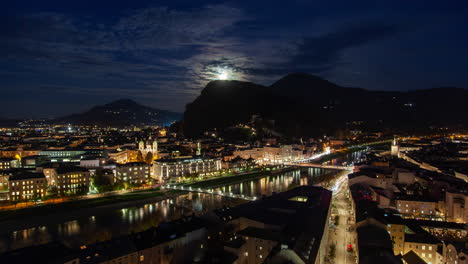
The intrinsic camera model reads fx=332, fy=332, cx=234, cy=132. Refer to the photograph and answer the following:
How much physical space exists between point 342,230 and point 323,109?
52316 millimetres

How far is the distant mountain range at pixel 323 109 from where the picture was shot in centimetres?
4009

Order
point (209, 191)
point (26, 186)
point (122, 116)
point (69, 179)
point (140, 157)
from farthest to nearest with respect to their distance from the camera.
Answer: point (122, 116)
point (140, 157)
point (209, 191)
point (69, 179)
point (26, 186)

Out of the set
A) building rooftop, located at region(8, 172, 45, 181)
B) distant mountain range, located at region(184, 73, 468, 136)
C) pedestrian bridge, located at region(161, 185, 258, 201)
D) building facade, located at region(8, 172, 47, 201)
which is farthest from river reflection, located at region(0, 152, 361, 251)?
distant mountain range, located at region(184, 73, 468, 136)

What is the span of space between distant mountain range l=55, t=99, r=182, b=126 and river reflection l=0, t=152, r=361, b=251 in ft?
222

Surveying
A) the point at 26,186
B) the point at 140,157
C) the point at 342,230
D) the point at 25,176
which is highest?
the point at 140,157

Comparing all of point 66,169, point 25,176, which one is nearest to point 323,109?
point 66,169

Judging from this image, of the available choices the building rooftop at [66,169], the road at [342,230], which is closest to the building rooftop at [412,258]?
the road at [342,230]

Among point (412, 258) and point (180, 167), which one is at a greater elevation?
point (180, 167)

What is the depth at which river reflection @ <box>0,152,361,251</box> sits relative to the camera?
27.8 feet

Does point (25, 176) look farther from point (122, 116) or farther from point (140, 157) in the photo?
point (122, 116)

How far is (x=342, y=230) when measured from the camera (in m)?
8.80

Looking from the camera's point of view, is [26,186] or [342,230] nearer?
[342,230]

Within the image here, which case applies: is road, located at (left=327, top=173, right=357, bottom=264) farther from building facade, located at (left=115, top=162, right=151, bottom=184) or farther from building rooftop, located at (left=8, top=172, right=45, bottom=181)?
building rooftop, located at (left=8, top=172, right=45, bottom=181)

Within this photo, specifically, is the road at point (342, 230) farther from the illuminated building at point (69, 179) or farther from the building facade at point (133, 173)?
the illuminated building at point (69, 179)
